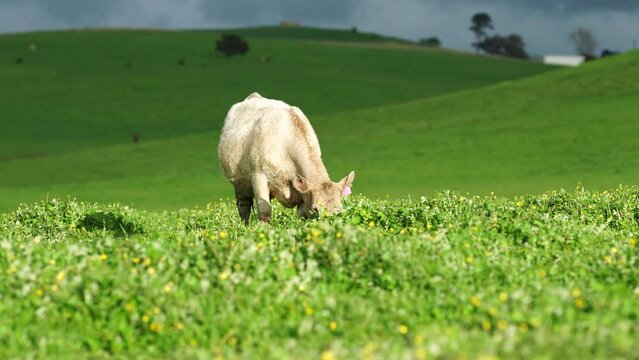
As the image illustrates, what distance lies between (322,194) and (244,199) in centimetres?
422

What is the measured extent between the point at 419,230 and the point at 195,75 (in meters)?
101

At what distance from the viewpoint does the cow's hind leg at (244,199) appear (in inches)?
790

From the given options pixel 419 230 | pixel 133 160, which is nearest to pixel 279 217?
pixel 419 230

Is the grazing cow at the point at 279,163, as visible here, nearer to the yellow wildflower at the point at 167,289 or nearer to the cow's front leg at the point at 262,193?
the cow's front leg at the point at 262,193

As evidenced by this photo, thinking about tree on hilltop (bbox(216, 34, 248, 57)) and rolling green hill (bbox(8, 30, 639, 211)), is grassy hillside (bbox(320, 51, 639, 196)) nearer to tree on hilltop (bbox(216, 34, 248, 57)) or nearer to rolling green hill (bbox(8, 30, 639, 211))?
rolling green hill (bbox(8, 30, 639, 211))

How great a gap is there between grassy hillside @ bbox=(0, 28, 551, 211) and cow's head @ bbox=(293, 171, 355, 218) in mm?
24315

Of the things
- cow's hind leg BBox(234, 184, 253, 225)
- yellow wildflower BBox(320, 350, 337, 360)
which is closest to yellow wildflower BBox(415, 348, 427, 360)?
yellow wildflower BBox(320, 350, 337, 360)

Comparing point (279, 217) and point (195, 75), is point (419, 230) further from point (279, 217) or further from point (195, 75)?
point (195, 75)

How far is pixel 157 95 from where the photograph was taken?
103m

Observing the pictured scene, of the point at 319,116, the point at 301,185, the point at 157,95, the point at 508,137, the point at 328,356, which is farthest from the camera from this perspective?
the point at 157,95

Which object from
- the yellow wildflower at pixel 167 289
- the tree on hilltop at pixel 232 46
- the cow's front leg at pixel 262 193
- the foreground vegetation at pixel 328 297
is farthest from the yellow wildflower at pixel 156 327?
the tree on hilltop at pixel 232 46

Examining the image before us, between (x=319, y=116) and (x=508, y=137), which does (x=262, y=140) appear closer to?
(x=508, y=137)

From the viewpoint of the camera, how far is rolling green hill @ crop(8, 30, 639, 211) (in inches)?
1895

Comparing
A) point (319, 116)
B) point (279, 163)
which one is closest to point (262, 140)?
point (279, 163)
